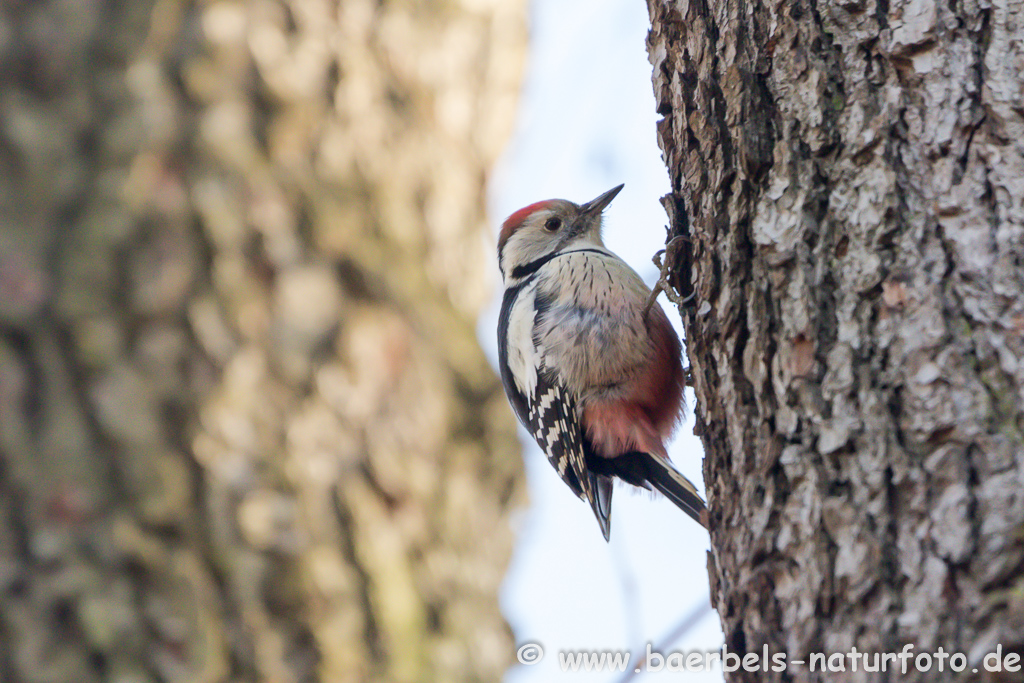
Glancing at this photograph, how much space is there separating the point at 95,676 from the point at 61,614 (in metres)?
0.11

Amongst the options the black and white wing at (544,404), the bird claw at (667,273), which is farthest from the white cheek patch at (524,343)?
the bird claw at (667,273)

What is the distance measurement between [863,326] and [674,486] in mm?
1863

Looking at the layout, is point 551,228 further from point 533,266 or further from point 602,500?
point 602,500

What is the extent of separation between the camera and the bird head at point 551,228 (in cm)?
425

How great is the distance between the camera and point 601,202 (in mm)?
4207

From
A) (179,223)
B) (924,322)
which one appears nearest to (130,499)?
(179,223)

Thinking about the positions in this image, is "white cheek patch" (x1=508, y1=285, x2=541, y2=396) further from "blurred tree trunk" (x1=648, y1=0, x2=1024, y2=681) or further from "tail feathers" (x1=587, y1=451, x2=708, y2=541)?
"blurred tree trunk" (x1=648, y1=0, x2=1024, y2=681)

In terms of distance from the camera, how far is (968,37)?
69.2 inches

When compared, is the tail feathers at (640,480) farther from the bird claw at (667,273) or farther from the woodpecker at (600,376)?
the bird claw at (667,273)

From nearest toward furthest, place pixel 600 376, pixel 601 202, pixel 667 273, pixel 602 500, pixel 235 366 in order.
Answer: pixel 235 366 < pixel 667 273 < pixel 600 376 < pixel 602 500 < pixel 601 202

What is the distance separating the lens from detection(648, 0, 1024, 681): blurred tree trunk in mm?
1426

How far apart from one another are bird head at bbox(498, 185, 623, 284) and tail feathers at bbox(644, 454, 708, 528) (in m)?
1.19

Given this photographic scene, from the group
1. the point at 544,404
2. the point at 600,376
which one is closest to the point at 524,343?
the point at 544,404

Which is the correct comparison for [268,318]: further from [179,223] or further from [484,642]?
[484,642]
